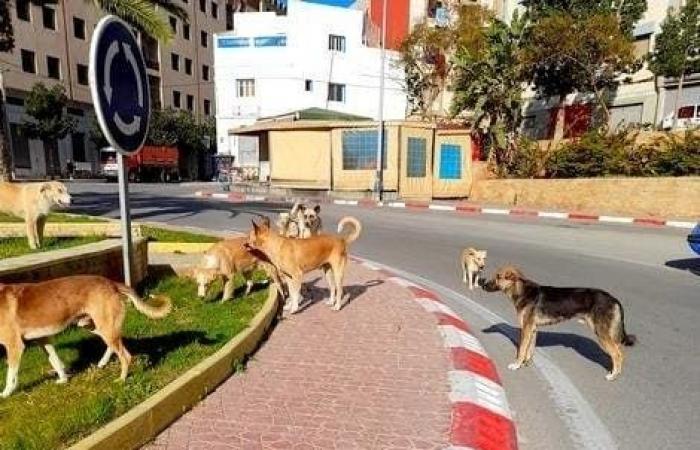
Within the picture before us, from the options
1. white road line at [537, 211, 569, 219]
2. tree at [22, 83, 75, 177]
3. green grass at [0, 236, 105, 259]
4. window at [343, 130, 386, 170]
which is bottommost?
white road line at [537, 211, 569, 219]

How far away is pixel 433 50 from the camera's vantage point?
38.9 m

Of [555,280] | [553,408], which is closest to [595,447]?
[553,408]

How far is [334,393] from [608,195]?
62.7ft

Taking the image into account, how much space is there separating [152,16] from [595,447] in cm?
1224

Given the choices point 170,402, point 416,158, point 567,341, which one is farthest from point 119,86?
point 416,158

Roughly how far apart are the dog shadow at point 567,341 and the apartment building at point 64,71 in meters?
36.3

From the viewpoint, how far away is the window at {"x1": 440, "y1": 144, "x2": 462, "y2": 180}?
26484mm

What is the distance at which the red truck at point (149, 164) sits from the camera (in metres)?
42.8

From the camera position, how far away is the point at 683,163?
18.9 m

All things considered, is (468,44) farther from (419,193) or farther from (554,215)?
(554,215)

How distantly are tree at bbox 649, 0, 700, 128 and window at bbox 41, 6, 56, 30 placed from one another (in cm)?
4354

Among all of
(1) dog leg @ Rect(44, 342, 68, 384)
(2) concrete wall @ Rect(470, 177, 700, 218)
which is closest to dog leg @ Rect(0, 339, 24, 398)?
(1) dog leg @ Rect(44, 342, 68, 384)

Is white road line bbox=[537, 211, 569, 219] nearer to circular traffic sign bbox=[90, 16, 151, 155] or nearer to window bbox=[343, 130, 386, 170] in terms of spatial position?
window bbox=[343, 130, 386, 170]

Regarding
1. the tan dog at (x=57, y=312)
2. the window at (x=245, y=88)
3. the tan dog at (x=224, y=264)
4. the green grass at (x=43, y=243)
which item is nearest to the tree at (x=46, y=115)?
the window at (x=245, y=88)
